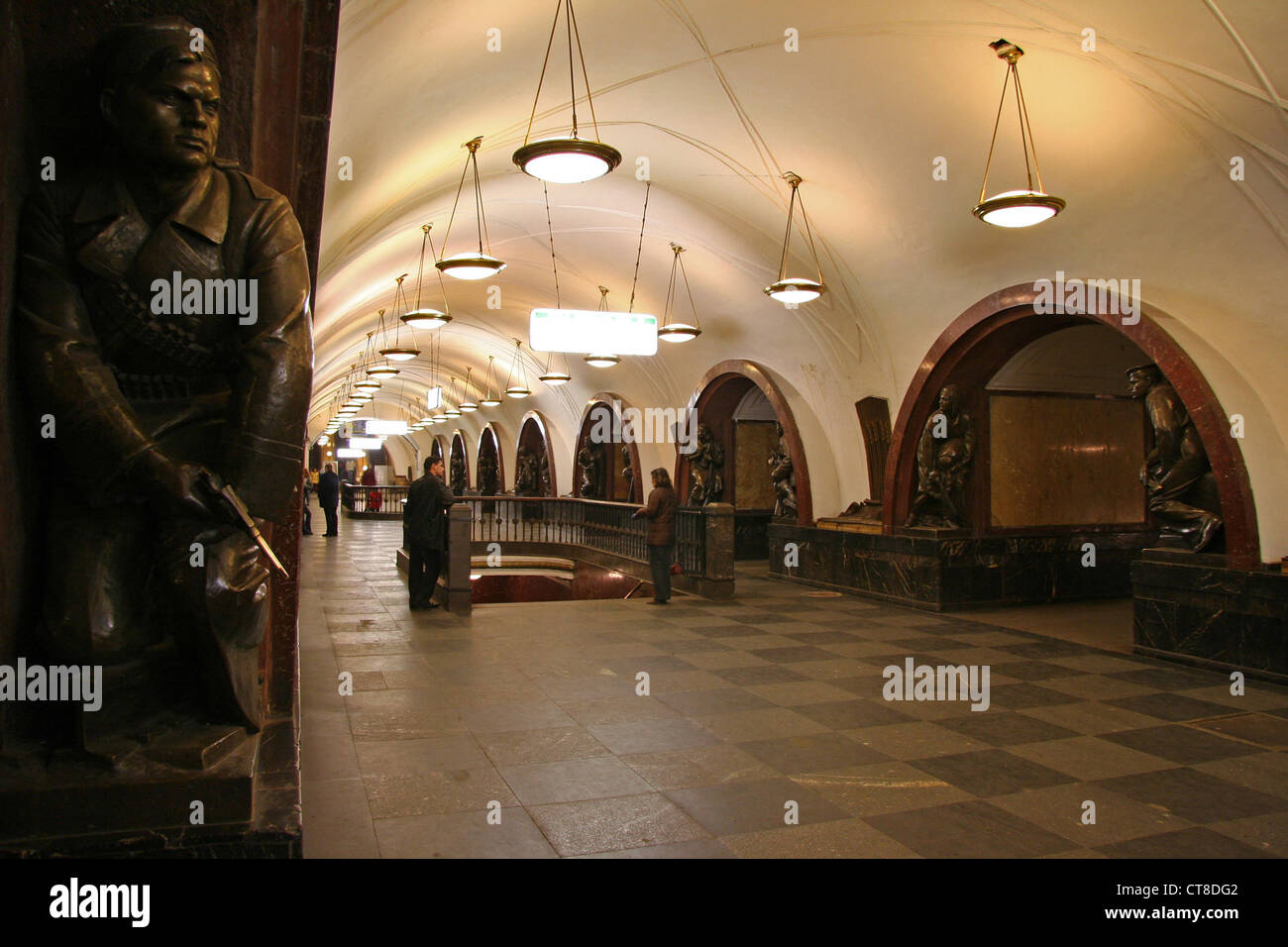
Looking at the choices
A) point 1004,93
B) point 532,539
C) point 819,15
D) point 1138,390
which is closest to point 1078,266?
point 1138,390

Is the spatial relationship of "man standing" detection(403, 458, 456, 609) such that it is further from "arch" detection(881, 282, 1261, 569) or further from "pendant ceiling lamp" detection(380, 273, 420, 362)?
"pendant ceiling lamp" detection(380, 273, 420, 362)

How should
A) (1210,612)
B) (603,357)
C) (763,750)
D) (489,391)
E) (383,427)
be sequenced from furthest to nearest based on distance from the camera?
(383,427), (489,391), (603,357), (1210,612), (763,750)

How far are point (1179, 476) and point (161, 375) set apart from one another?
7628 millimetres

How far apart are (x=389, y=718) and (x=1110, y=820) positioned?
11.9 feet

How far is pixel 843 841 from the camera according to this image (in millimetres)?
3383

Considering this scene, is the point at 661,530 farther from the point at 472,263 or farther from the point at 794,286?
the point at 472,263

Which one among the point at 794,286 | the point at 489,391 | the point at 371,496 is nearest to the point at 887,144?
the point at 794,286

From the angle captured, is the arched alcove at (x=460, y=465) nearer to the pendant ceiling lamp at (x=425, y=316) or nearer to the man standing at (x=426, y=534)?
the pendant ceiling lamp at (x=425, y=316)

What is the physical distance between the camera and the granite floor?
345 cm

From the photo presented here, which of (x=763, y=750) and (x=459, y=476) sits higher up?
(x=459, y=476)

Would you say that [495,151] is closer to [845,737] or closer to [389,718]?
[389,718]

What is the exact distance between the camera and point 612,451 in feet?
69.5

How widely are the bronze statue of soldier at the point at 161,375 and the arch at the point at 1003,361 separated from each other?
23.4ft

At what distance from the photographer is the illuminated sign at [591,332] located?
11.3 metres
